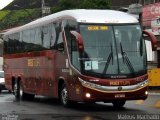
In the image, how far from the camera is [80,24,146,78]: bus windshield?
17.9m

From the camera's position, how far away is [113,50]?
1823 cm

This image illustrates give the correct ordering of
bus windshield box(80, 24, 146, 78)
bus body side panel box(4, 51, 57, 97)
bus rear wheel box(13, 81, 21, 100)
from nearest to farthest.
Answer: bus windshield box(80, 24, 146, 78) < bus body side panel box(4, 51, 57, 97) < bus rear wheel box(13, 81, 21, 100)

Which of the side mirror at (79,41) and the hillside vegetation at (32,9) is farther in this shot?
the hillside vegetation at (32,9)

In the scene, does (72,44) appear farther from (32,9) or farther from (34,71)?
(32,9)

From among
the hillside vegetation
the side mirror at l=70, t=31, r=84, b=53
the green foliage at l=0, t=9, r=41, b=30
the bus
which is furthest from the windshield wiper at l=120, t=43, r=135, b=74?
the green foliage at l=0, t=9, r=41, b=30

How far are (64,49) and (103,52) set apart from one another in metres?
1.78

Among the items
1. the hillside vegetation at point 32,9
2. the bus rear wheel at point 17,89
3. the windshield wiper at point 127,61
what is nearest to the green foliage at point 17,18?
the hillside vegetation at point 32,9

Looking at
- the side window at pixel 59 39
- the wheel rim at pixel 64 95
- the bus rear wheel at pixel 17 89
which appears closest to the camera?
the wheel rim at pixel 64 95

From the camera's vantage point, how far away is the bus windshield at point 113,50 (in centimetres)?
1794

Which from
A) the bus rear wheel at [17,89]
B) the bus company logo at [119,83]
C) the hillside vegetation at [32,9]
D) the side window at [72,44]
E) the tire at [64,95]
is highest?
the hillside vegetation at [32,9]

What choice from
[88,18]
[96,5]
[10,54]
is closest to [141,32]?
[88,18]

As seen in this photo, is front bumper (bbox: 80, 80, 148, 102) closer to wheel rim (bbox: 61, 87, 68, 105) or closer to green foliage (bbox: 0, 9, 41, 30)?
wheel rim (bbox: 61, 87, 68, 105)

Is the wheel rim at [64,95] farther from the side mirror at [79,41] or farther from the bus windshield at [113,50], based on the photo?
the side mirror at [79,41]

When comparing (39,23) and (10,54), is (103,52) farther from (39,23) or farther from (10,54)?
(10,54)
